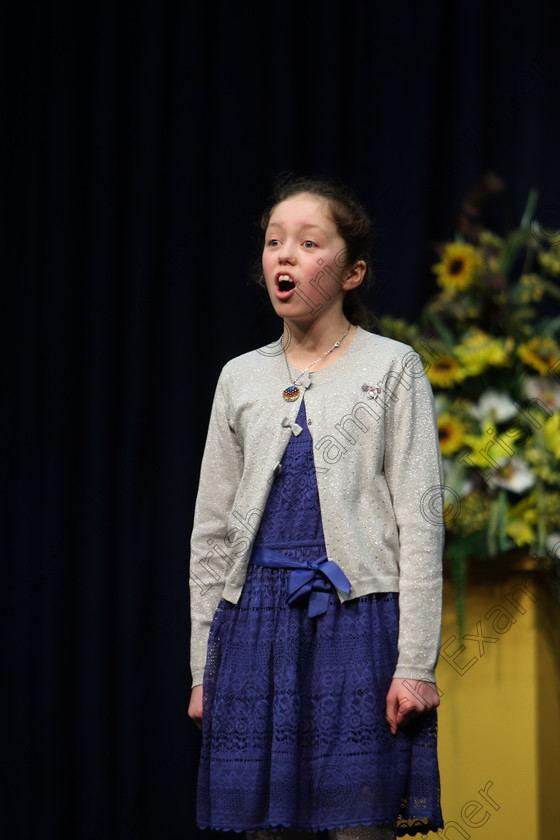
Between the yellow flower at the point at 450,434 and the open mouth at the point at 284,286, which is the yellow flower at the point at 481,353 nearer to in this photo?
the yellow flower at the point at 450,434

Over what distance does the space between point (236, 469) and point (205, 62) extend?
3.96 feet

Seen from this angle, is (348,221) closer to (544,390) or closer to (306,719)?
(544,390)

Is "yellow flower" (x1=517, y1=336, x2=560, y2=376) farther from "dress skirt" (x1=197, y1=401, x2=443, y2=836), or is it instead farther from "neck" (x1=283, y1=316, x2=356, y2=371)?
"dress skirt" (x1=197, y1=401, x2=443, y2=836)

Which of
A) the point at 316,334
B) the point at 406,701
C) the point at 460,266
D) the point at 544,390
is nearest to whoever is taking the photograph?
the point at 406,701

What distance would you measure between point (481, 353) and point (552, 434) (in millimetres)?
186

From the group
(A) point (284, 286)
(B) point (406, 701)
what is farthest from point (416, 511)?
(A) point (284, 286)

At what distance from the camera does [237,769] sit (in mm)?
1373

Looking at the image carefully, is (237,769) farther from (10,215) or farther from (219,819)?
(10,215)

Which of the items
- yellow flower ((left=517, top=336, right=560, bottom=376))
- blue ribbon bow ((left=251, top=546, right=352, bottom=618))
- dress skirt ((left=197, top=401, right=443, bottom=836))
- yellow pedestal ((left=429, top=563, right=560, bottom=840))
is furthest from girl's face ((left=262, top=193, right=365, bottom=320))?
yellow pedestal ((left=429, top=563, right=560, bottom=840))

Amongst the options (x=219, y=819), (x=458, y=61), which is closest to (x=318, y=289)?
(x=219, y=819)

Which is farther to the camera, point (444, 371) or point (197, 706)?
point (444, 371)

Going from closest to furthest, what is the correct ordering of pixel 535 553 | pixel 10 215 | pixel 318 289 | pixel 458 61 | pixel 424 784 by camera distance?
pixel 424 784, pixel 318 289, pixel 535 553, pixel 458 61, pixel 10 215

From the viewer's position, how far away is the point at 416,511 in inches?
55.9

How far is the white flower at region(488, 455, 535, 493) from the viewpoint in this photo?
1.77m
